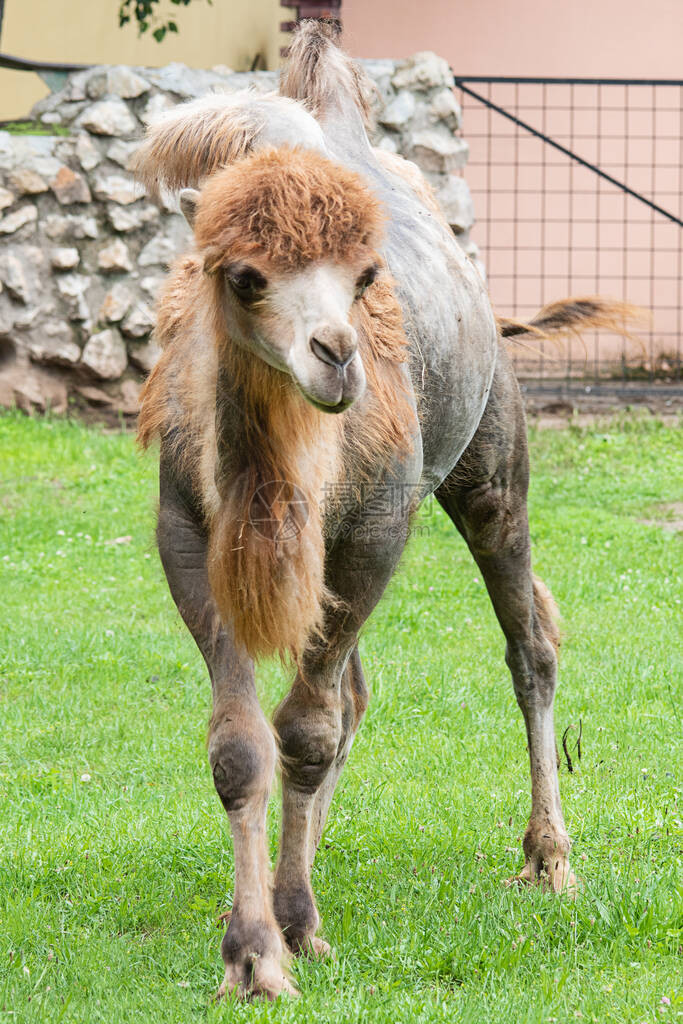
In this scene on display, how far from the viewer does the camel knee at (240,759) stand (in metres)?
3.14

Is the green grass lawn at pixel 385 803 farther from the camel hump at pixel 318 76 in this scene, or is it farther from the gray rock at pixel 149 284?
the gray rock at pixel 149 284

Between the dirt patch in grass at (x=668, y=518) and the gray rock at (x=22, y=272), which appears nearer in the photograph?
the dirt patch in grass at (x=668, y=518)

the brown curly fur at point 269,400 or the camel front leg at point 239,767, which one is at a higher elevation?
the brown curly fur at point 269,400

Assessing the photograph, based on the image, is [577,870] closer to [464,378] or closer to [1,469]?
[464,378]

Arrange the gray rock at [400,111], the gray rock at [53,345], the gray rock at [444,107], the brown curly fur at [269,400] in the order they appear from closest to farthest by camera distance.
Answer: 1. the brown curly fur at [269,400]
2. the gray rock at [53,345]
3. the gray rock at [400,111]
4. the gray rock at [444,107]

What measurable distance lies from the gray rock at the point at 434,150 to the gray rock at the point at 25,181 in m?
3.06

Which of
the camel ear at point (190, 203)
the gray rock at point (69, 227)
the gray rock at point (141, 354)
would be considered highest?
the camel ear at point (190, 203)

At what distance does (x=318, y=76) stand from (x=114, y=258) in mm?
7324

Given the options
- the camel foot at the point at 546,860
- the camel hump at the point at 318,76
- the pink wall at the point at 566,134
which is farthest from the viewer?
the pink wall at the point at 566,134

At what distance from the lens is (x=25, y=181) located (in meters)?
10.7

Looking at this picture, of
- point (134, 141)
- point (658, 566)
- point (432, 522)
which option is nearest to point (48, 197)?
point (134, 141)

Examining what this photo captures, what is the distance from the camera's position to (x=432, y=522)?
347 inches

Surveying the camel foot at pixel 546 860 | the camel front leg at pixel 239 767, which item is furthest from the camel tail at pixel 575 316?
the camel front leg at pixel 239 767

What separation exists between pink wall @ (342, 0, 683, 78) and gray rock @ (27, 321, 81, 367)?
205 inches
